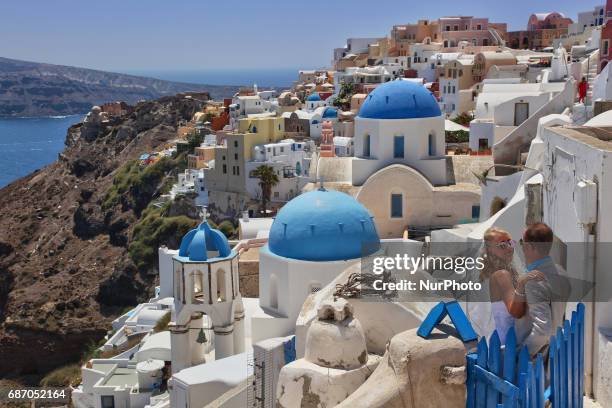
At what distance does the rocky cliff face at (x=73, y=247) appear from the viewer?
45156 mm

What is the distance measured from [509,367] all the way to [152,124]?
2977 inches

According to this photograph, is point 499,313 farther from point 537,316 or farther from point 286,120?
point 286,120

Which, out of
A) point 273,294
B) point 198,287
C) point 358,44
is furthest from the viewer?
point 358,44

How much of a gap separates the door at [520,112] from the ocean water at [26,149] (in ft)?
314

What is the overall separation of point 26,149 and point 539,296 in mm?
156304

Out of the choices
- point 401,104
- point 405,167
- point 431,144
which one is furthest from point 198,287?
point 431,144

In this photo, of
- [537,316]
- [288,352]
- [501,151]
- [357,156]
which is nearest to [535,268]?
[537,316]

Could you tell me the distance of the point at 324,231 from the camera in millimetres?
12828

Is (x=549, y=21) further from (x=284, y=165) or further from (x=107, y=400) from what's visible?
(x=107, y=400)

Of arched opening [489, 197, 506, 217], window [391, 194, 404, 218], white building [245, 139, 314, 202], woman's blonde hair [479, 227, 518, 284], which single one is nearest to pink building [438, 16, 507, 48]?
white building [245, 139, 314, 202]

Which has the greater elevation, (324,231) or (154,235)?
(324,231)

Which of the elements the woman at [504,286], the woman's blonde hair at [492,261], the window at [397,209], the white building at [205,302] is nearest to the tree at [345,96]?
the window at [397,209]

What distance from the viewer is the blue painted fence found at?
4648mm

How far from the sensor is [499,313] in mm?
5113
